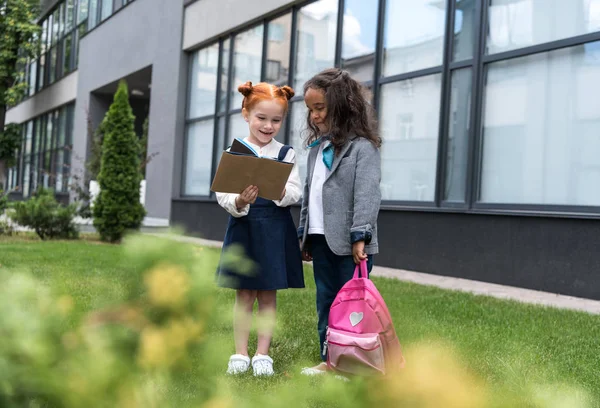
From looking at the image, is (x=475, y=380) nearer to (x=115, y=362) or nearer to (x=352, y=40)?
(x=115, y=362)

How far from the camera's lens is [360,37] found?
8.77 m

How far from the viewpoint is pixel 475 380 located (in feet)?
1.82

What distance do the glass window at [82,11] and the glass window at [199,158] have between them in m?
8.13

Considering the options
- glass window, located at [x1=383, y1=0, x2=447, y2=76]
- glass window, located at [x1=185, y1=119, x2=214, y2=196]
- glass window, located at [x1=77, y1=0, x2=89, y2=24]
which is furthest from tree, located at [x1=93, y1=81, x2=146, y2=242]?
glass window, located at [x1=77, y1=0, x2=89, y2=24]

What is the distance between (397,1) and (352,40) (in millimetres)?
970

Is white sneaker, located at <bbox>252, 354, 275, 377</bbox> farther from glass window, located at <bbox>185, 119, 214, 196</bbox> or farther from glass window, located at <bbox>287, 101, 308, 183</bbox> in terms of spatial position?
glass window, located at <bbox>185, 119, 214, 196</bbox>

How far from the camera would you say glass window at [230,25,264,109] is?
11.2 meters

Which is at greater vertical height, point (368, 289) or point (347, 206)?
point (347, 206)

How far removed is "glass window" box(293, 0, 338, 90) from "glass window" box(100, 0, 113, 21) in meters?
9.04

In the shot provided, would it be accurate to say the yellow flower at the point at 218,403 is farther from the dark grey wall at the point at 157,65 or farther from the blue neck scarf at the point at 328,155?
the dark grey wall at the point at 157,65

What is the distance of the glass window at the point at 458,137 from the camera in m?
7.12

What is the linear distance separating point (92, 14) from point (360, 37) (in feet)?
39.8

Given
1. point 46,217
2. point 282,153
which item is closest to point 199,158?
point 46,217

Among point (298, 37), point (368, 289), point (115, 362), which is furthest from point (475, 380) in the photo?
point (298, 37)
